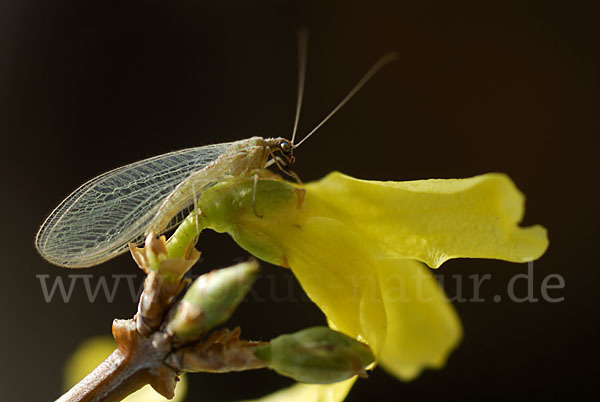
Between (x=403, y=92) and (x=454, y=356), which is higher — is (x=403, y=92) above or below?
above

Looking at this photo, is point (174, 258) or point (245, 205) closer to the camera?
point (174, 258)

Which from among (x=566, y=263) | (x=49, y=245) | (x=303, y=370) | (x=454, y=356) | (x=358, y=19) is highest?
(x=358, y=19)

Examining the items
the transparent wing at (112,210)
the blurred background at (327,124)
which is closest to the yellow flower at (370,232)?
the transparent wing at (112,210)

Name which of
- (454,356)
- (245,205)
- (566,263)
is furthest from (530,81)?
(245,205)

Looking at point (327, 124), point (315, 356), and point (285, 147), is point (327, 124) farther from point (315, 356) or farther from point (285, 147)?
point (315, 356)

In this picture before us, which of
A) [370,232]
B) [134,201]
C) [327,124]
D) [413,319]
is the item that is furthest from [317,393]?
[327,124]

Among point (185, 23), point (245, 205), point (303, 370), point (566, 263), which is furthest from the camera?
point (185, 23)

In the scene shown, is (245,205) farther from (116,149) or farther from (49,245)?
(116,149)

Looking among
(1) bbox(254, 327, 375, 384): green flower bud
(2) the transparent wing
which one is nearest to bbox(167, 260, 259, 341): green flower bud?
(1) bbox(254, 327, 375, 384): green flower bud
